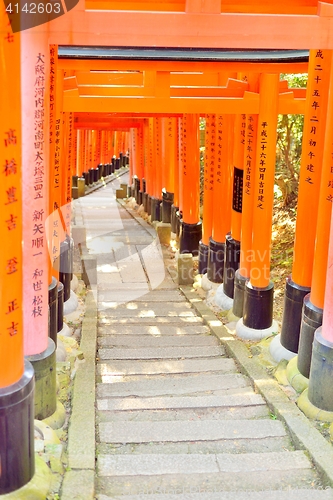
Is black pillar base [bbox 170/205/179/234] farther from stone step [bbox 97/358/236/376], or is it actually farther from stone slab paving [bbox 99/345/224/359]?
stone step [bbox 97/358/236/376]

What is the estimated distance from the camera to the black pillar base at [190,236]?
12.0 m

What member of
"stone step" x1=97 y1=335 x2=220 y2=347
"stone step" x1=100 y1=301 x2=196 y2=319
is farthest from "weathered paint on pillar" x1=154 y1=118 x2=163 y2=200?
"stone step" x1=97 y1=335 x2=220 y2=347

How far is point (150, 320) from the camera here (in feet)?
26.1

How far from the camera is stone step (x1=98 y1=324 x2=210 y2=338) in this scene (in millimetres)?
7223

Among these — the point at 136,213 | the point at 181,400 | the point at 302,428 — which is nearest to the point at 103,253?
the point at 136,213

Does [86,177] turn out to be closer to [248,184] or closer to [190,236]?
[190,236]

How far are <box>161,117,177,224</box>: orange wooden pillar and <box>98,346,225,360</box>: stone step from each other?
9.56m

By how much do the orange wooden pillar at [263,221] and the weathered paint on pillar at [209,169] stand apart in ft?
8.29

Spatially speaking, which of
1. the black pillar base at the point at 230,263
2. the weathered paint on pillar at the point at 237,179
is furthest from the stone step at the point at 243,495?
the weathered paint on pillar at the point at 237,179

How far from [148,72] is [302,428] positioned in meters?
4.43

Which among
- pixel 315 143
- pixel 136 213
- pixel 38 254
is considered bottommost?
pixel 136 213

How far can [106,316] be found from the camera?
26.9 feet

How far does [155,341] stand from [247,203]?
6.98 ft

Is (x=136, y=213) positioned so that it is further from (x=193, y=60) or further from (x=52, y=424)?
(x=52, y=424)
